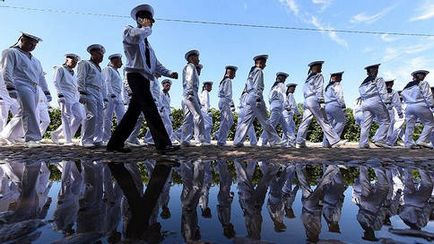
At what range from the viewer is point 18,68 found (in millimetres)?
7363

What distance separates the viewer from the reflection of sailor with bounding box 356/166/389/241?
6.58 ft

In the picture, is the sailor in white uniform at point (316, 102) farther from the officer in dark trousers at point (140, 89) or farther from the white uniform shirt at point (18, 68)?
the white uniform shirt at point (18, 68)

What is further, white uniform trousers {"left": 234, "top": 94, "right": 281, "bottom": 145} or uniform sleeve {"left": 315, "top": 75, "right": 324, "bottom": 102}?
uniform sleeve {"left": 315, "top": 75, "right": 324, "bottom": 102}

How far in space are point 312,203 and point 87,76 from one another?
262 inches

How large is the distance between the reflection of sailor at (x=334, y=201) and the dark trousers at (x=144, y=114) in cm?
310

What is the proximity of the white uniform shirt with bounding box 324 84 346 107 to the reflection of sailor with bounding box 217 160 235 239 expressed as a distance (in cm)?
723

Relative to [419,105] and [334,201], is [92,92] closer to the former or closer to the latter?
[334,201]

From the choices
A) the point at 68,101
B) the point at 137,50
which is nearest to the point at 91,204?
the point at 137,50

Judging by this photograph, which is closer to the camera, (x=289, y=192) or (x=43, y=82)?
(x=289, y=192)

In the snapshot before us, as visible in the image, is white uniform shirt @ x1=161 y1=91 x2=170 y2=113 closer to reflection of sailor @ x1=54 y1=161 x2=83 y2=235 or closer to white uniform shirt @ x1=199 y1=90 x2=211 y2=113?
white uniform shirt @ x1=199 y1=90 x2=211 y2=113

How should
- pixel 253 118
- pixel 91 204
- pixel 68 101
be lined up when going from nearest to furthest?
1. pixel 91 204
2. pixel 68 101
3. pixel 253 118

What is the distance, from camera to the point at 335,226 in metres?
1.97

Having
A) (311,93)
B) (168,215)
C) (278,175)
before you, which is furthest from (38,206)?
(311,93)

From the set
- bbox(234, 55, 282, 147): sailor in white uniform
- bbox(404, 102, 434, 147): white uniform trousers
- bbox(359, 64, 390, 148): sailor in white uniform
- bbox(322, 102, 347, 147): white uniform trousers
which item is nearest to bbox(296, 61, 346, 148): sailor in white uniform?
bbox(322, 102, 347, 147): white uniform trousers
